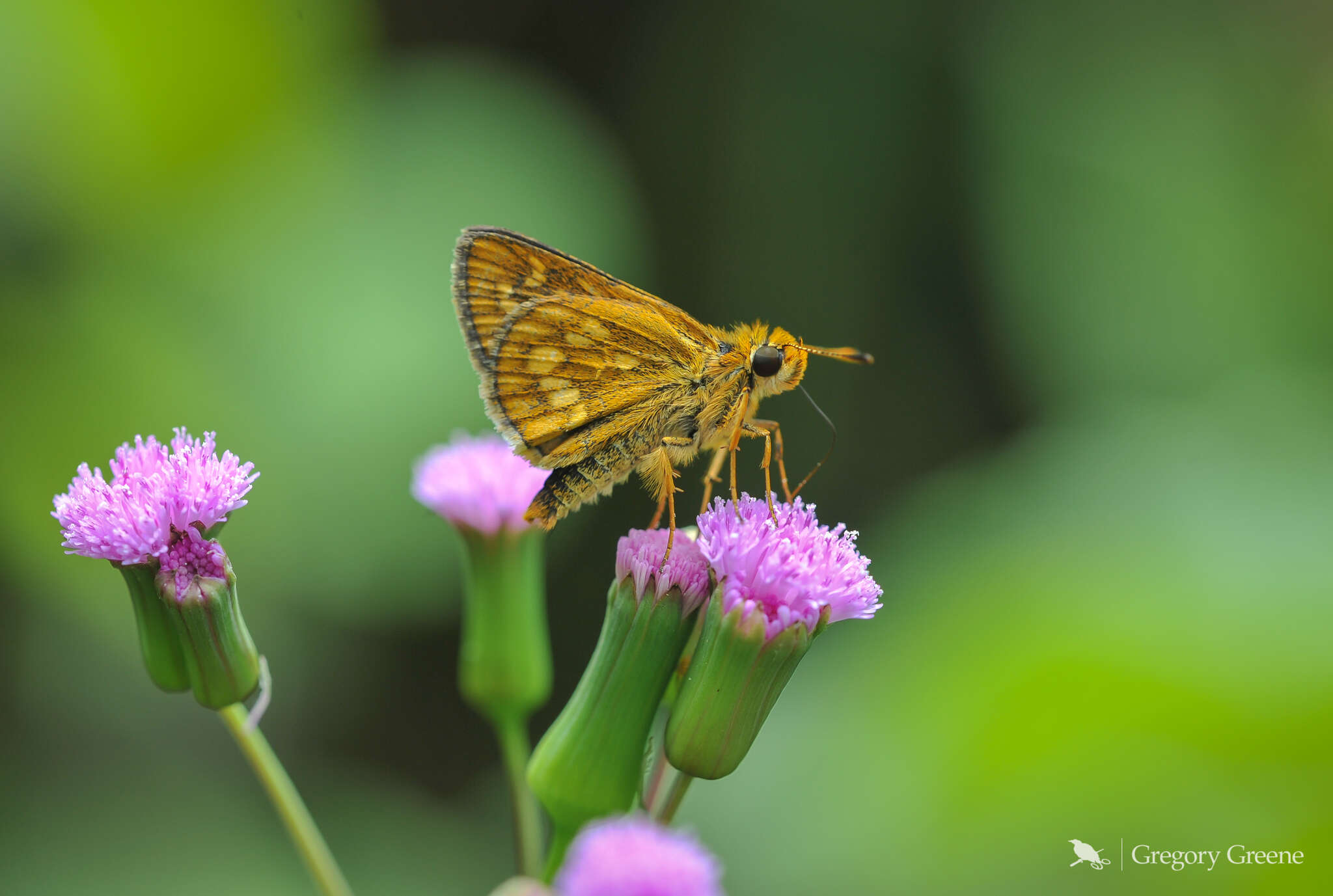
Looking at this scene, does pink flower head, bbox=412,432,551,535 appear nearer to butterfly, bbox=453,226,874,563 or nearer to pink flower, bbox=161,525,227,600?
butterfly, bbox=453,226,874,563

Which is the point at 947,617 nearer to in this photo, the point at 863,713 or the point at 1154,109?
the point at 863,713

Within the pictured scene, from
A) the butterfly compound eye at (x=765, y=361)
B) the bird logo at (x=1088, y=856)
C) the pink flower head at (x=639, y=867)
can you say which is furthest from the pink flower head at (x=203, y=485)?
the bird logo at (x=1088, y=856)

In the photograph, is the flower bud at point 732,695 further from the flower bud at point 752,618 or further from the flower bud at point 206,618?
the flower bud at point 206,618

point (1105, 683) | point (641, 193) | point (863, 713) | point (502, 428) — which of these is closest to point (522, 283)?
point (502, 428)

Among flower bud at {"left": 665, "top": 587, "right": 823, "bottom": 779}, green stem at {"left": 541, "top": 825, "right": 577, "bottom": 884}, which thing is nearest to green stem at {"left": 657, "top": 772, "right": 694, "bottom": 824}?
flower bud at {"left": 665, "top": 587, "right": 823, "bottom": 779}

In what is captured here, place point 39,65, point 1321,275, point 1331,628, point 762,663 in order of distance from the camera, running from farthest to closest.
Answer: point 1321,275
point 39,65
point 1331,628
point 762,663

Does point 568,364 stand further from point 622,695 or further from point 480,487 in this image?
point 622,695
